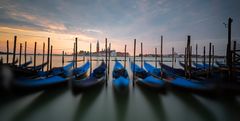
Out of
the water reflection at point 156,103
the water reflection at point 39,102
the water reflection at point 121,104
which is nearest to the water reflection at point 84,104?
the water reflection at point 121,104

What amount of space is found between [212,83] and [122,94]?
14.9 ft

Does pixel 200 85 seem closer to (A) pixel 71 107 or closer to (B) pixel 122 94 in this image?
(B) pixel 122 94

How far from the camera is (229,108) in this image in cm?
569

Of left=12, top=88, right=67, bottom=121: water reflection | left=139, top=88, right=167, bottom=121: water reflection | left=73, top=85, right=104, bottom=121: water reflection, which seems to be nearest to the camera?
left=12, top=88, right=67, bottom=121: water reflection

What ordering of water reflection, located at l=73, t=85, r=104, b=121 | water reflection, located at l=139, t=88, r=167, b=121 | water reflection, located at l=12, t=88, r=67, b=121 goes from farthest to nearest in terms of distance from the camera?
water reflection, located at l=139, t=88, r=167, b=121
water reflection, located at l=73, t=85, r=104, b=121
water reflection, located at l=12, t=88, r=67, b=121

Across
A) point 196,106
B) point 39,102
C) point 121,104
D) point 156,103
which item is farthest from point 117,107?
point 39,102

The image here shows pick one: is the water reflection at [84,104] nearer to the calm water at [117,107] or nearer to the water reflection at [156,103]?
the calm water at [117,107]

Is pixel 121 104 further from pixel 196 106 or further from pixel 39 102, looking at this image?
pixel 39 102

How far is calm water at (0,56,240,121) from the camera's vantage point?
16.5 ft

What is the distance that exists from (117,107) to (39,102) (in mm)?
3862

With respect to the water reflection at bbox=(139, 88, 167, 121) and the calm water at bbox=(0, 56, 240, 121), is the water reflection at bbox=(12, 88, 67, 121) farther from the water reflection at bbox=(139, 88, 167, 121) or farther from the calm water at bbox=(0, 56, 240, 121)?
the water reflection at bbox=(139, 88, 167, 121)

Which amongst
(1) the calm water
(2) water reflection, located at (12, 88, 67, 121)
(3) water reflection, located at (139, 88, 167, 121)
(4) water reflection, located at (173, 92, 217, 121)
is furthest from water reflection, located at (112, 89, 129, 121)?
(2) water reflection, located at (12, 88, 67, 121)

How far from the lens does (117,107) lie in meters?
5.96

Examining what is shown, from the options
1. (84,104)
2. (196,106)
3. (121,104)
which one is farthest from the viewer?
(121,104)
